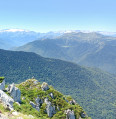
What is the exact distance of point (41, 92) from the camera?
7994cm

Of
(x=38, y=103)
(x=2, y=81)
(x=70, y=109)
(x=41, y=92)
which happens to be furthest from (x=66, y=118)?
(x=2, y=81)

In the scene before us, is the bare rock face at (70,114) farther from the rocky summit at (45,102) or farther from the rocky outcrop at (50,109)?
the rocky outcrop at (50,109)

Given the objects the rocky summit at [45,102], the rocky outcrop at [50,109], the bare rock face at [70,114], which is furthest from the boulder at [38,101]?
the bare rock face at [70,114]

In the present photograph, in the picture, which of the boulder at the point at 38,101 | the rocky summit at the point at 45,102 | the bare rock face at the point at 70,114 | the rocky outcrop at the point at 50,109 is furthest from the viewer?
the boulder at the point at 38,101

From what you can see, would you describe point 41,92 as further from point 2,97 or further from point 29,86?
point 2,97

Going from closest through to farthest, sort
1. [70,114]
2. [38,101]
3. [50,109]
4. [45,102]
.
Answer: [70,114], [50,109], [45,102], [38,101]

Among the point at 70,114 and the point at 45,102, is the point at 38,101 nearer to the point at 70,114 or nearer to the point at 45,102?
the point at 45,102

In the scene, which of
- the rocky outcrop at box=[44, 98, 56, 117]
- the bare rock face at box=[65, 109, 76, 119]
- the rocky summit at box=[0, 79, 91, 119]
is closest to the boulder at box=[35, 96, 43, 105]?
the rocky summit at box=[0, 79, 91, 119]

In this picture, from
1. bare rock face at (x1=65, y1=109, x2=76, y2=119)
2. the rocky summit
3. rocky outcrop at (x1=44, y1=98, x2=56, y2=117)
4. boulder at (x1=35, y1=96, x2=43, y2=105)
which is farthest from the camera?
boulder at (x1=35, y1=96, x2=43, y2=105)

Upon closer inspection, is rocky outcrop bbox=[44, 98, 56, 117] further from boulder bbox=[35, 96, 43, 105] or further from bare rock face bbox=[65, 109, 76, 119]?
bare rock face bbox=[65, 109, 76, 119]

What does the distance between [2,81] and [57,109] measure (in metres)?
28.6

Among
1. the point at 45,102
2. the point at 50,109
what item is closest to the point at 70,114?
the point at 50,109

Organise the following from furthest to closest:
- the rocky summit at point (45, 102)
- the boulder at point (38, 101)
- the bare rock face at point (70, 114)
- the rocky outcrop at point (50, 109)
Answer: the boulder at point (38, 101) → the rocky outcrop at point (50, 109) → the bare rock face at point (70, 114) → the rocky summit at point (45, 102)

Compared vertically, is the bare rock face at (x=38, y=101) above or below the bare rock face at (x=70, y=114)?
above
